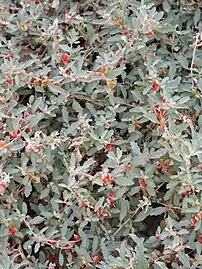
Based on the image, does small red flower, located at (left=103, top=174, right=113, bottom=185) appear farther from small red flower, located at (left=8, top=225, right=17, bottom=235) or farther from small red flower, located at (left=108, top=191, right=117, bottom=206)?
small red flower, located at (left=8, top=225, right=17, bottom=235)

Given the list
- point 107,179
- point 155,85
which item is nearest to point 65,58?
point 155,85

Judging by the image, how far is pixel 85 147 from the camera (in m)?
1.84

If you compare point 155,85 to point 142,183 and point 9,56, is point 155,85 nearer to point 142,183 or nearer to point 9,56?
point 142,183

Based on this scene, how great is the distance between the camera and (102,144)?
182cm

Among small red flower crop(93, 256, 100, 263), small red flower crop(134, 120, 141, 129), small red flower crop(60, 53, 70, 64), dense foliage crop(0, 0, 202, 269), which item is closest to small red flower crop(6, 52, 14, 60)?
dense foliage crop(0, 0, 202, 269)

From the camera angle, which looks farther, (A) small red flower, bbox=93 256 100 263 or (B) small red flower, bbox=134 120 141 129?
(B) small red flower, bbox=134 120 141 129

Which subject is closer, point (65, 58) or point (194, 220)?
point (194, 220)

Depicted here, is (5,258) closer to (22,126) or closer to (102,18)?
(22,126)

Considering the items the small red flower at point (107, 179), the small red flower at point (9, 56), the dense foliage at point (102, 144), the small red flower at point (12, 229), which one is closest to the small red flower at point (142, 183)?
the dense foliage at point (102, 144)

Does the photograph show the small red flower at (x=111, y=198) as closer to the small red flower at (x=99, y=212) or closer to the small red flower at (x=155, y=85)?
the small red flower at (x=99, y=212)

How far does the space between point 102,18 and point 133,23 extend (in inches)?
8.9

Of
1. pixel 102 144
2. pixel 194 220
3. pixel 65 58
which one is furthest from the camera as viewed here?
pixel 65 58

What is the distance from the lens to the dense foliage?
5.68 ft

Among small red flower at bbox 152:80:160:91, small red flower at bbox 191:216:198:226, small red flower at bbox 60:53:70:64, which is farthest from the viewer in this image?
small red flower at bbox 60:53:70:64
